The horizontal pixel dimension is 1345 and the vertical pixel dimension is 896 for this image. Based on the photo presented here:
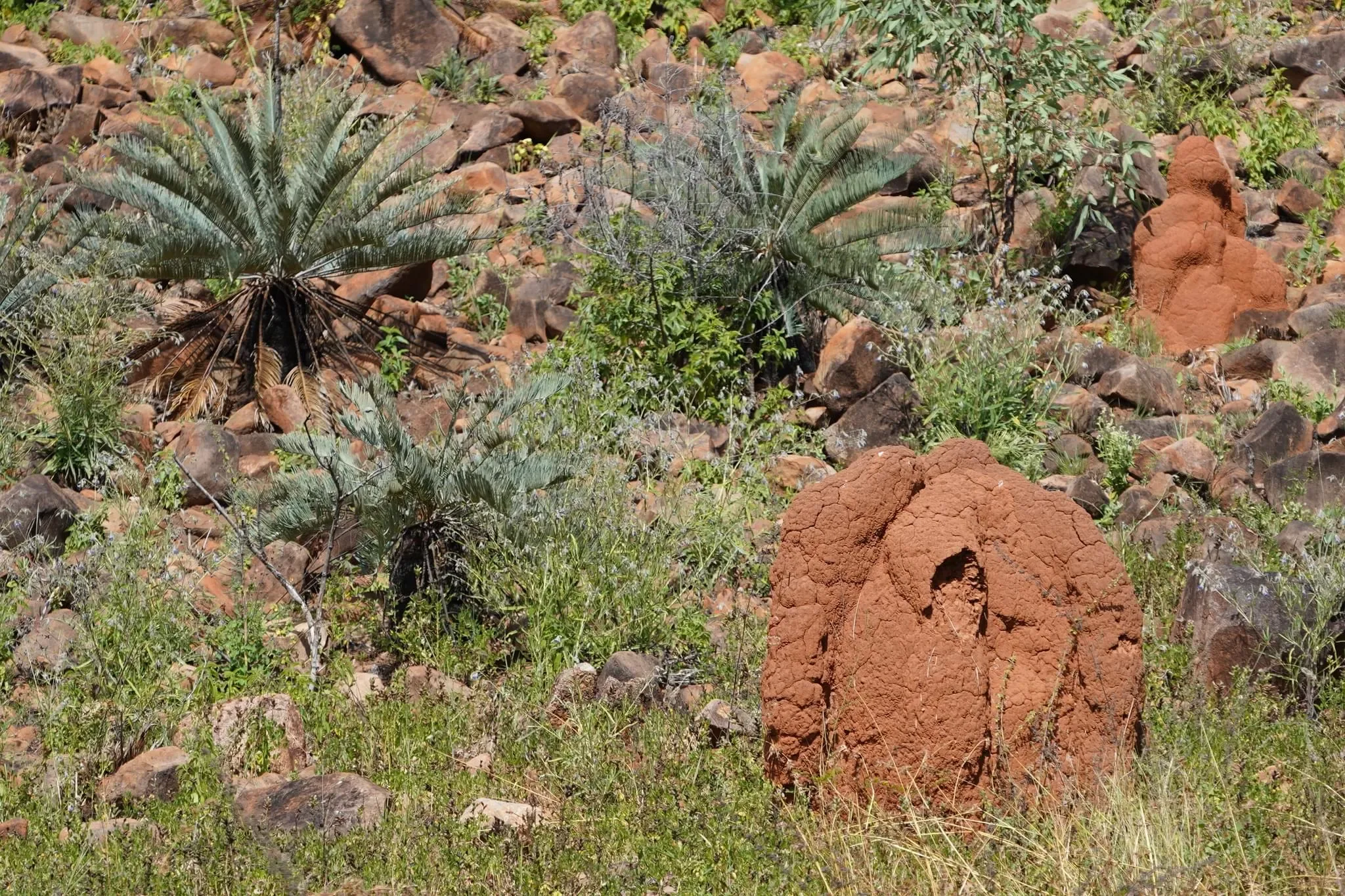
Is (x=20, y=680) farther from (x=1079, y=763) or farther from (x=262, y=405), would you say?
(x=1079, y=763)

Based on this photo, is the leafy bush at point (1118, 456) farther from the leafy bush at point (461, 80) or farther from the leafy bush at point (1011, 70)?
the leafy bush at point (461, 80)

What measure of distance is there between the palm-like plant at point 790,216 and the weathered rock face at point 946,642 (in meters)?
4.28

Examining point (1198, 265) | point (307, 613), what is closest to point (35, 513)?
point (307, 613)

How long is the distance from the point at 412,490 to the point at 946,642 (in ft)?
9.32

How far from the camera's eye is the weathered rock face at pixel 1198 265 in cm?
957

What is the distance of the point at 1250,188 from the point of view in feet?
36.5

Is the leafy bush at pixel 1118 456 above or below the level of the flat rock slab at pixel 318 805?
below

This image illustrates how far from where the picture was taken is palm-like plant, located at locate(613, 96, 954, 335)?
955 centimetres

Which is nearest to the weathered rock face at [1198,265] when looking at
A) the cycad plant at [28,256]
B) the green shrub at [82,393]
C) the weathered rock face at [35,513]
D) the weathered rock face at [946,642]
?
the weathered rock face at [946,642]

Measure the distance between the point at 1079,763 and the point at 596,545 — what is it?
2.54 m

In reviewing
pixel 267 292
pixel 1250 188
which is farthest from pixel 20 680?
pixel 1250 188

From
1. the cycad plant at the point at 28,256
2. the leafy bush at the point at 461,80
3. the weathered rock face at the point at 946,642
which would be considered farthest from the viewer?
the leafy bush at the point at 461,80

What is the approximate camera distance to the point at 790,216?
9.78m

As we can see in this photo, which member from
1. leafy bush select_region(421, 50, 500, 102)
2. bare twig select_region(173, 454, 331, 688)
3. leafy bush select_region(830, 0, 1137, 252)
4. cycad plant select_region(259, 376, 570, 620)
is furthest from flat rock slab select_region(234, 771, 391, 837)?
leafy bush select_region(421, 50, 500, 102)
